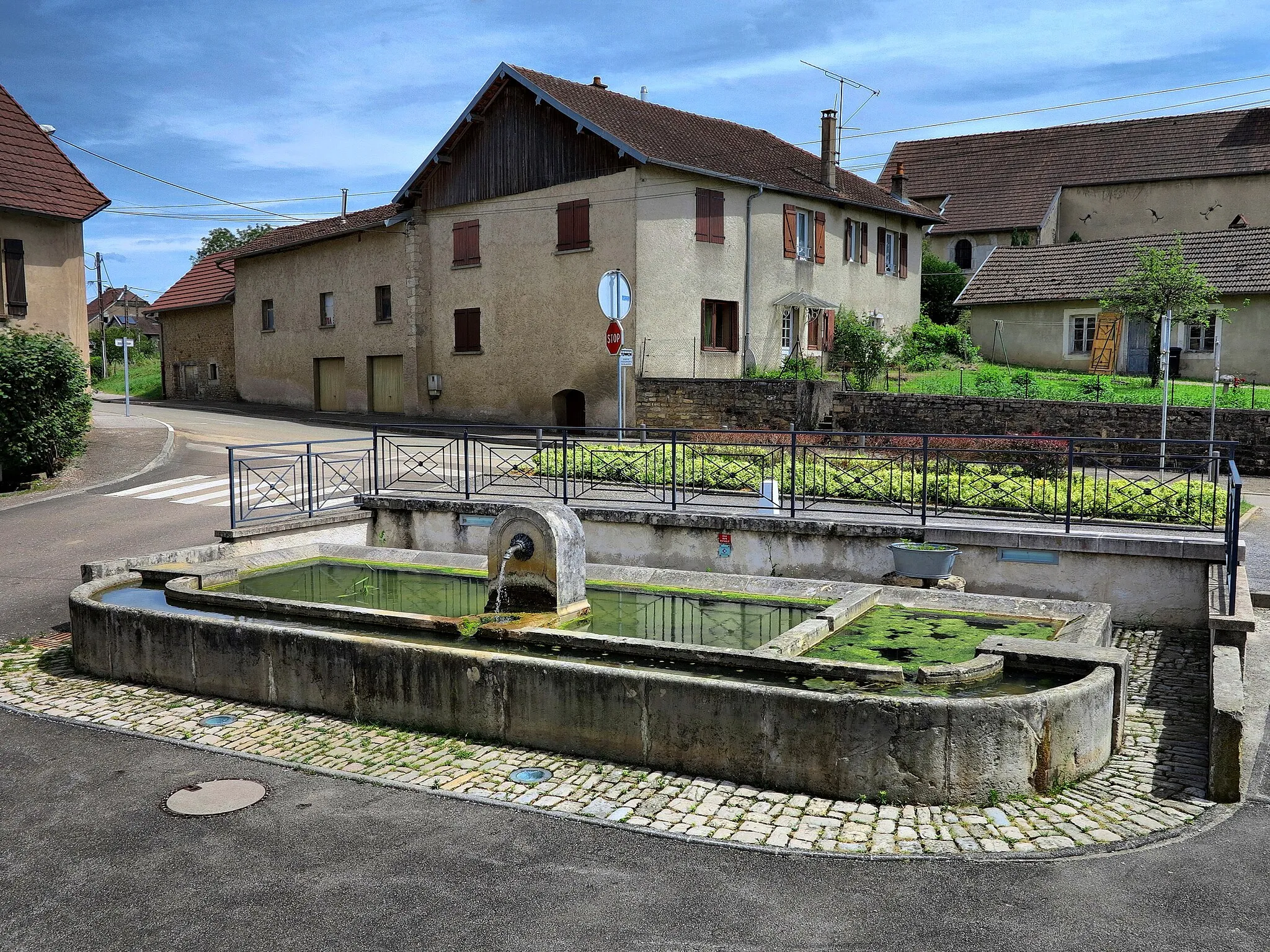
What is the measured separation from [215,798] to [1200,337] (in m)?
31.8

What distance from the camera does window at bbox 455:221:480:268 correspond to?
30516mm

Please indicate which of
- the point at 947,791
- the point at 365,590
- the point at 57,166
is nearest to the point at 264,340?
the point at 57,166

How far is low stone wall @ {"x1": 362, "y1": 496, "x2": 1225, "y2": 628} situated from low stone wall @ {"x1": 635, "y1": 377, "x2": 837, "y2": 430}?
33.7 ft

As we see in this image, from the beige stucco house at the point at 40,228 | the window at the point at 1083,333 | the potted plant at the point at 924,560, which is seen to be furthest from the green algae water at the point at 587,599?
the window at the point at 1083,333

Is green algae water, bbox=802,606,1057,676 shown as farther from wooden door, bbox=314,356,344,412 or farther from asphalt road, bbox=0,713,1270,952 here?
wooden door, bbox=314,356,344,412

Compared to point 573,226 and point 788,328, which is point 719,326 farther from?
point 573,226

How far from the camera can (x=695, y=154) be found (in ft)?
91.4

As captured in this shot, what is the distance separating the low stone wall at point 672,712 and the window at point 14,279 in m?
18.4

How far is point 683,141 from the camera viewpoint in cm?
2878

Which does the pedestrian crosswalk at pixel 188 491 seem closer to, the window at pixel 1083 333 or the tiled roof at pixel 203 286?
the tiled roof at pixel 203 286

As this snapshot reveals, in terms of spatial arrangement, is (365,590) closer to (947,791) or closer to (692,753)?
(692,753)

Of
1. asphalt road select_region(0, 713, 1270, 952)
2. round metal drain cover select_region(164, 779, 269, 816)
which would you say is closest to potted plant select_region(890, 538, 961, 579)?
asphalt road select_region(0, 713, 1270, 952)

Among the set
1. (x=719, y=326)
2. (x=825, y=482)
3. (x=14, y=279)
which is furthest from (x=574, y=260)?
(x=825, y=482)

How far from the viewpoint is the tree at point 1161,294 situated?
2817cm
